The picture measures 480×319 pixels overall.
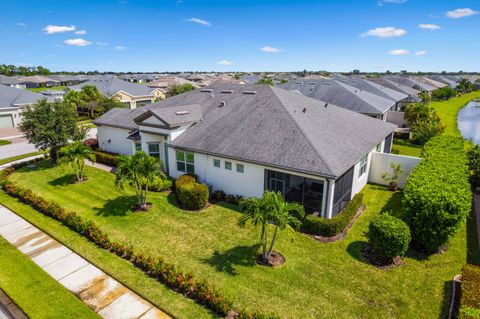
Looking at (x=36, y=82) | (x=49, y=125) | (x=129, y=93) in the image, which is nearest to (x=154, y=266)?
(x=49, y=125)

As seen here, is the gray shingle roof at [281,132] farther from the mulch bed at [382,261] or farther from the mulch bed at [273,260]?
the mulch bed at [273,260]

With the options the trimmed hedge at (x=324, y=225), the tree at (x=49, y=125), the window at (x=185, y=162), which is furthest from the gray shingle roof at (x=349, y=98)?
the tree at (x=49, y=125)

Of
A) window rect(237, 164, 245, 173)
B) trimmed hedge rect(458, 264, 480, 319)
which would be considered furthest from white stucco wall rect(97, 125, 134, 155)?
trimmed hedge rect(458, 264, 480, 319)

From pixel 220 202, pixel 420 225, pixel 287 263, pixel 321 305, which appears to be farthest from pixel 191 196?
pixel 420 225

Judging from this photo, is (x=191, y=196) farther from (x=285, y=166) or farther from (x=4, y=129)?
(x=4, y=129)

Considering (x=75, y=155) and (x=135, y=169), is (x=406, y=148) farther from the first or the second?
(x=75, y=155)
